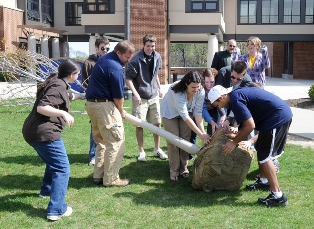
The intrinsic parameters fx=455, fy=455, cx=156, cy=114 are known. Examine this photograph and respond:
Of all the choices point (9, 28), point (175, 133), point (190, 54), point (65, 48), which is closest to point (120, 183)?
point (175, 133)

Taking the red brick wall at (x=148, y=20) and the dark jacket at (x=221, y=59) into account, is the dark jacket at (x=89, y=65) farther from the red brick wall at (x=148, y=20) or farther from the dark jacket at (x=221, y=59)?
the red brick wall at (x=148, y=20)

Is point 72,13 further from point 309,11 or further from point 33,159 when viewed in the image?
point 33,159

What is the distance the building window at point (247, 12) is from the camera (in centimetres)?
3484

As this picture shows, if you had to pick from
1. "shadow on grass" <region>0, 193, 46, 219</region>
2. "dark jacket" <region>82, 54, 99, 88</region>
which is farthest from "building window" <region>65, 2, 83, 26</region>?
"shadow on grass" <region>0, 193, 46, 219</region>

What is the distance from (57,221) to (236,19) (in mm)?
31613

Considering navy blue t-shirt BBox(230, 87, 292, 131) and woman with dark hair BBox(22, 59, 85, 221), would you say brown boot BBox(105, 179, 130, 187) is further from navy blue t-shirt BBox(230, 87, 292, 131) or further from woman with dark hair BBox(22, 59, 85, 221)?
navy blue t-shirt BBox(230, 87, 292, 131)

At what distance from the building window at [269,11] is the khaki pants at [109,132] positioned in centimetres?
3155

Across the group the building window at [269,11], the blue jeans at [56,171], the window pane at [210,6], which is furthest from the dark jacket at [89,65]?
the building window at [269,11]

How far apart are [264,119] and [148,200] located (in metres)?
1.65

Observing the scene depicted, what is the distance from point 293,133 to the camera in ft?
32.7

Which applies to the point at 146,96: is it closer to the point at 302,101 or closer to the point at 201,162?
the point at 201,162

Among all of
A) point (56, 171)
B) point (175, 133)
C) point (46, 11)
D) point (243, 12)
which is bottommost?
point (56, 171)

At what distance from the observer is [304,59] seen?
122 feet

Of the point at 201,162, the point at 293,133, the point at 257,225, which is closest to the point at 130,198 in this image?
the point at 201,162
